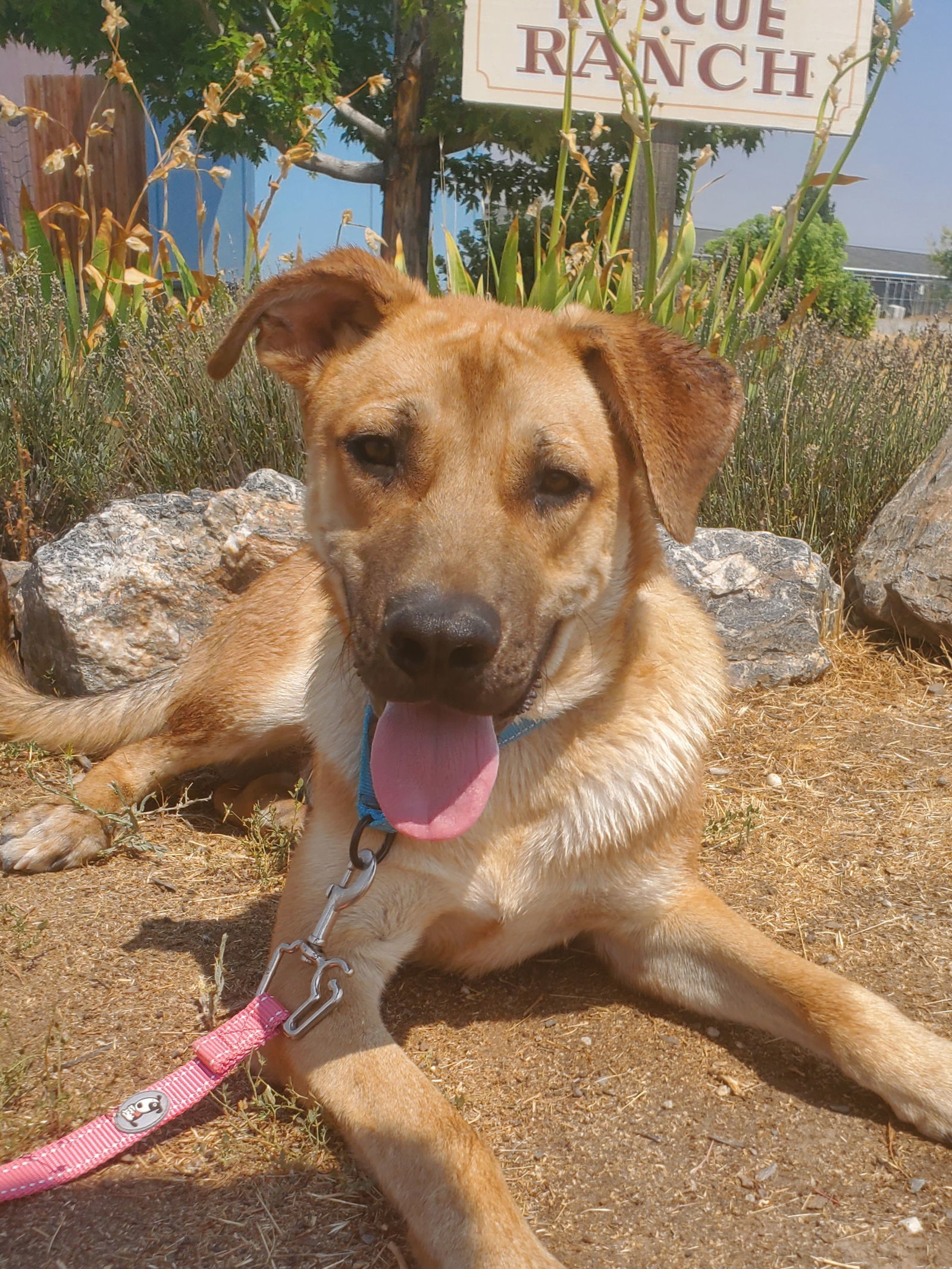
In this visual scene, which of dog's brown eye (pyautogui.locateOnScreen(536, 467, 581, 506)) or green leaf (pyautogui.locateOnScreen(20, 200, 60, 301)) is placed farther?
green leaf (pyautogui.locateOnScreen(20, 200, 60, 301))

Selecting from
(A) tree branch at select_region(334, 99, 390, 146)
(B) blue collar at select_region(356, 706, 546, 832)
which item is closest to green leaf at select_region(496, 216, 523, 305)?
(B) blue collar at select_region(356, 706, 546, 832)

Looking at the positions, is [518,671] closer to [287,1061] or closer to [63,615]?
[287,1061]

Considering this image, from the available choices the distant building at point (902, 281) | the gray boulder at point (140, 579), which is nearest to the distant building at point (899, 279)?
the distant building at point (902, 281)

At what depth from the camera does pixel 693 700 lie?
9.22 feet

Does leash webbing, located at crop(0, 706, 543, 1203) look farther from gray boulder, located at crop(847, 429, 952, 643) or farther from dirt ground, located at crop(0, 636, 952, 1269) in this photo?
gray boulder, located at crop(847, 429, 952, 643)

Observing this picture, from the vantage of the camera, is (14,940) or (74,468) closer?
(14,940)

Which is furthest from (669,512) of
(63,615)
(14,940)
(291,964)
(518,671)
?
(63,615)

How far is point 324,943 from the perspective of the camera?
2.40 meters

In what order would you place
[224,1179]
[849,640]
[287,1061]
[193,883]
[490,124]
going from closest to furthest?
[224,1179], [287,1061], [193,883], [849,640], [490,124]

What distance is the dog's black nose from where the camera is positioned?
1.94 m

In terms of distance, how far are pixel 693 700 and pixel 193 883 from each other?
1.69 metres

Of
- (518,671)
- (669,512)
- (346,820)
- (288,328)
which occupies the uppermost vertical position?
(288,328)

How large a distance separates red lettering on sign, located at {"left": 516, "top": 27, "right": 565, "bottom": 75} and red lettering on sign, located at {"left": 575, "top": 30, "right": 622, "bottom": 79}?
0.14m

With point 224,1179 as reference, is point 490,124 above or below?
above
